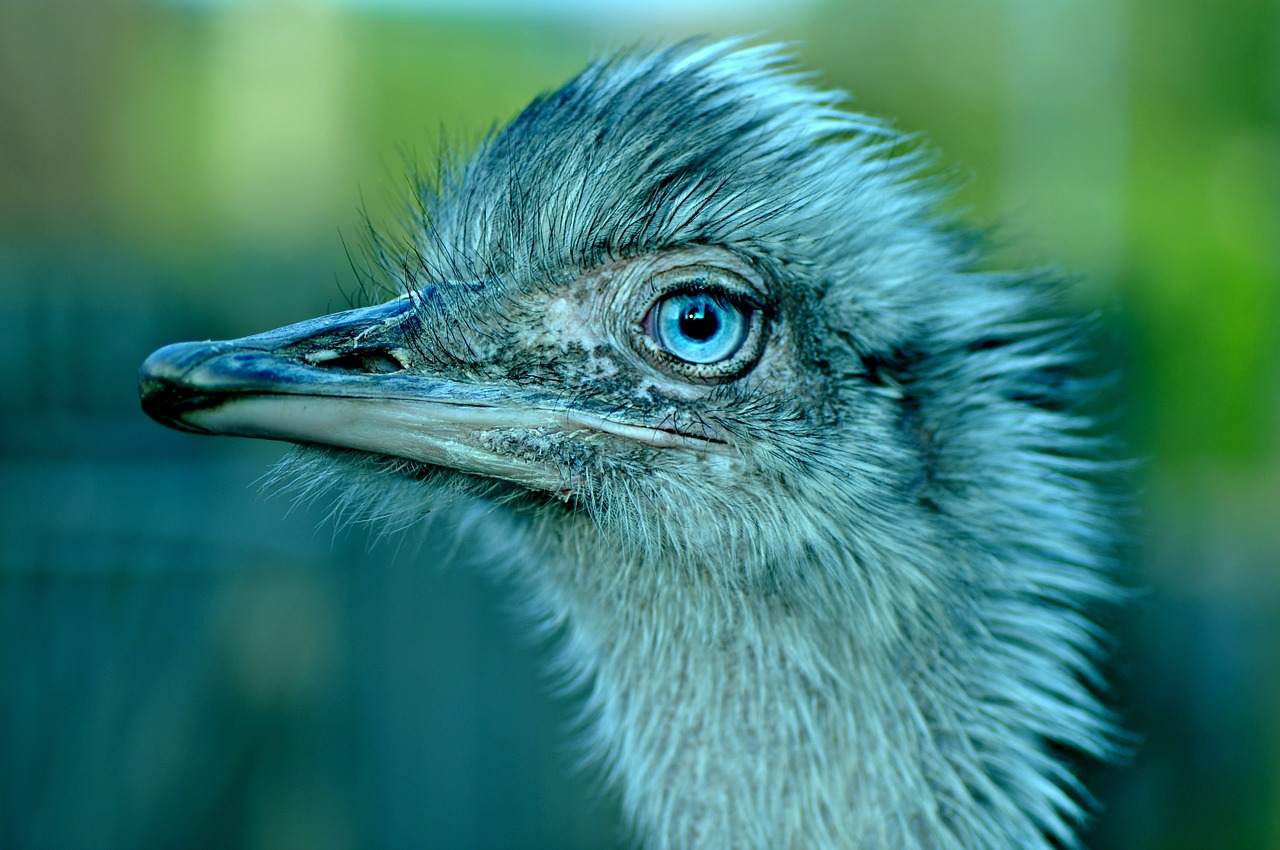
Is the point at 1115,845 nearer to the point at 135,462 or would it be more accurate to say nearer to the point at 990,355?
the point at 990,355

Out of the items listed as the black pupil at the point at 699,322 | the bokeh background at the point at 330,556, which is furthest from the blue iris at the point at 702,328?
the bokeh background at the point at 330,556

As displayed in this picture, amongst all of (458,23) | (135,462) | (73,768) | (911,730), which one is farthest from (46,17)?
(911,730)

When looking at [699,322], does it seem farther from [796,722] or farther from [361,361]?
[796,722]

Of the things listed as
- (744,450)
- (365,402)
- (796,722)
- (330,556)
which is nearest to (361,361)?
(365,402)

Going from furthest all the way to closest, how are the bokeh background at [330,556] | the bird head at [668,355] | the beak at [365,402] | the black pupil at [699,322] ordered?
the bokeh background at [330,556]
the black pupil at [699,322]
the bird head at [668,355]
the beak at [365,402]

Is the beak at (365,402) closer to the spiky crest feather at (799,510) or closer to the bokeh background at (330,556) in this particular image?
the spiky crest feather at (799,510)
